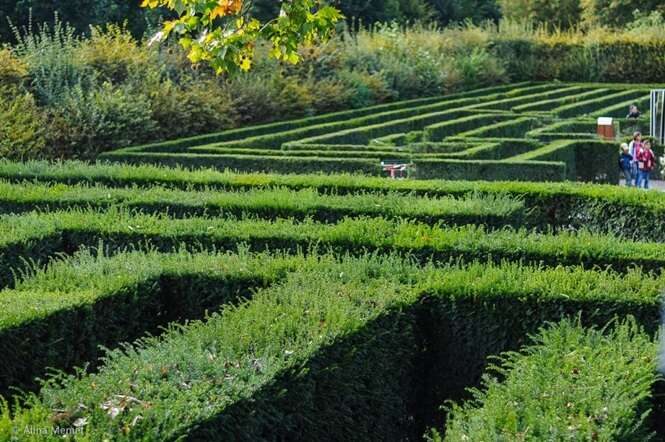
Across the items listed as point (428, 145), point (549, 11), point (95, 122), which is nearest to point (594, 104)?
point (428, 145)

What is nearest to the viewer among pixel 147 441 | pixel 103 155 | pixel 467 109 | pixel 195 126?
pixel 147 441

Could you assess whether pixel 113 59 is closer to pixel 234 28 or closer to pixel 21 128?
pixel 21 128

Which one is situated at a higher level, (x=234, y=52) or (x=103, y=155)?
(x=234, y=52)

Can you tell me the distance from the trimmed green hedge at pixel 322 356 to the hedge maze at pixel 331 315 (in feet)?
0.05

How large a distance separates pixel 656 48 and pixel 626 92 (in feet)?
26.8

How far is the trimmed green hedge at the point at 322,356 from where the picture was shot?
5262 mm

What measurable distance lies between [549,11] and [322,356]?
59.3 meters

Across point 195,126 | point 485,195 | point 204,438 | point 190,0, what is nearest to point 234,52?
point 190,0

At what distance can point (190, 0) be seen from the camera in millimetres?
8594

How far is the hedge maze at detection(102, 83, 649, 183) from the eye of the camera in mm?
18531

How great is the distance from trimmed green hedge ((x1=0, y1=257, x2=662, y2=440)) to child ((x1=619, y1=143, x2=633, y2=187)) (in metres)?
14.7

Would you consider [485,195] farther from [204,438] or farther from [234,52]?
[204,438]

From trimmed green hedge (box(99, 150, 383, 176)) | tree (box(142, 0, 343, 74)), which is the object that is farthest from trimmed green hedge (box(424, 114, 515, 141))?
tree (box(142, 0, 343, 74))

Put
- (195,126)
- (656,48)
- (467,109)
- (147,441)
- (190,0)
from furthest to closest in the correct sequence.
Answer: (656,48) → (467,109) → (195,126) → (190,0) → (147,441)
